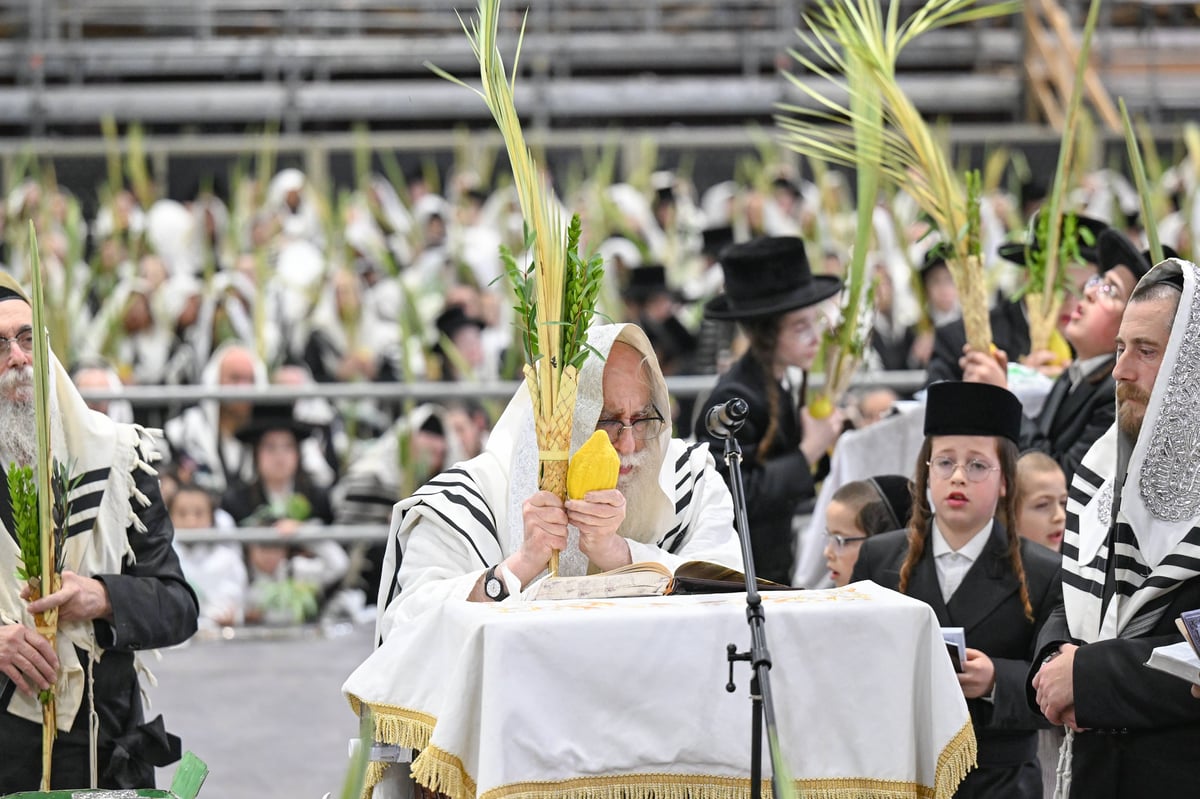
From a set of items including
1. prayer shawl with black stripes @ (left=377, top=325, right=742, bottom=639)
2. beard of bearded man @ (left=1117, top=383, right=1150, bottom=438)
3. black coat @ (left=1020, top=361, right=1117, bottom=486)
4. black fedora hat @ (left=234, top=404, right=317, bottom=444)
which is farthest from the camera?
black fedora hat @ (left=234, top=404, right=317, bottom=444)

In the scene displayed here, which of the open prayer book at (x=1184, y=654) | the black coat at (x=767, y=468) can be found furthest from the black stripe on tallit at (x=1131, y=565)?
the black coat at (x=767, y=468)

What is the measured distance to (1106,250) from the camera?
5.58 meters

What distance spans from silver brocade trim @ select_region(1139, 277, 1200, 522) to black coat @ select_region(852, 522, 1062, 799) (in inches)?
27.2

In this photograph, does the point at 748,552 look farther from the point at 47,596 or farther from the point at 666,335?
the point at 666,335

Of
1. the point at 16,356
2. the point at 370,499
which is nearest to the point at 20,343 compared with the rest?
the point at 16,356

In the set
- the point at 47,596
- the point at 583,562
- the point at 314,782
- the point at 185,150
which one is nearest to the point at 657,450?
the point at 583,562

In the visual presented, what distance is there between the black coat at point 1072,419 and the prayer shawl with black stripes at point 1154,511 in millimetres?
1538

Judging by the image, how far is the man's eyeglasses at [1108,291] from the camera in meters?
5.43

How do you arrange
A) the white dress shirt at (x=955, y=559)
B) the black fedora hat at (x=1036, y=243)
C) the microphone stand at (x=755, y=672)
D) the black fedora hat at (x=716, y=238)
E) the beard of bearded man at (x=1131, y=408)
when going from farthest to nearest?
the black fedora hat at (x=716, y=238)
the black fedora hat at (x=1036, y=243)
the white dress shirt at (x=955, y=559)
the beard of bearded man at (x=1131, y=408)
the microphone stand at (x=755, y=672)

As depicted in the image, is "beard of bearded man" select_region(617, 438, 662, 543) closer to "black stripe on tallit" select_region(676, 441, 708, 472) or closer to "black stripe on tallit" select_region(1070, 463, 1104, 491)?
"black stripe on tallit" select_region(676, 441, 708, 472)

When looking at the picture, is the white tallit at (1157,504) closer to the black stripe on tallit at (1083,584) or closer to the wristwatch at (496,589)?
the black stripe on tallit at (1083,584)

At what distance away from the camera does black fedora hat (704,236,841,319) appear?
20.2ft

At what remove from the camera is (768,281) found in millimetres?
6215

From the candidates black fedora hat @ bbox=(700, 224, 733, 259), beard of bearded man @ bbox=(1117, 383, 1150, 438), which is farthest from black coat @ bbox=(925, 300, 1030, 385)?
black fedora hat @ bbox=(700, 224, 733, 259)
